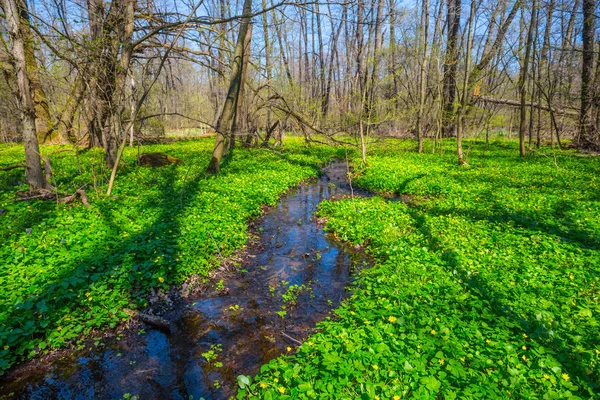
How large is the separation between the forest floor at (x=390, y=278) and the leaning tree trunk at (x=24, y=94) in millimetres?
806

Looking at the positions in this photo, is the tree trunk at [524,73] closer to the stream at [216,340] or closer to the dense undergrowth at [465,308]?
the dense undergrowth at [465,308]

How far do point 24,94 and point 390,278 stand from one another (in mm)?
9004

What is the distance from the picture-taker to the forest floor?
324 centimetres

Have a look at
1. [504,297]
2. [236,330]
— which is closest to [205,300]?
Result: [236,330]

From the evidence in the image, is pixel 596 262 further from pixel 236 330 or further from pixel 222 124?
pixel 222 124

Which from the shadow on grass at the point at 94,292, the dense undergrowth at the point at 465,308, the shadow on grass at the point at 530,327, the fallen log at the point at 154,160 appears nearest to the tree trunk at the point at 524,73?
the dense undergrowth at the point at 465,308

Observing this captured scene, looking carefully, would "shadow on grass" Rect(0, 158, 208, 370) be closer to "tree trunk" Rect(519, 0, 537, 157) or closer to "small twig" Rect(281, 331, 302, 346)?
"small twig" Rect(281, 331, 302, 346)

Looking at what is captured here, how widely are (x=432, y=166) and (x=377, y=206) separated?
237 inches

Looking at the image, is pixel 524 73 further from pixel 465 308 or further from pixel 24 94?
pixel 24 94

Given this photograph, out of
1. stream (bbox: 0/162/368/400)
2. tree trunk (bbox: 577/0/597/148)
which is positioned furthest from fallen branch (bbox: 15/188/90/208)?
tree trunk (bbox: 577/0/597/148)

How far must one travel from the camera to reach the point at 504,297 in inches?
177

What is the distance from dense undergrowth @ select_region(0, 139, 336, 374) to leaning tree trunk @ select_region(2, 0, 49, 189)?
649 millimetres

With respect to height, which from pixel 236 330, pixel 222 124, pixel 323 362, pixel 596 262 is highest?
pixel 222 124

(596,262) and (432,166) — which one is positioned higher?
(432,166)
